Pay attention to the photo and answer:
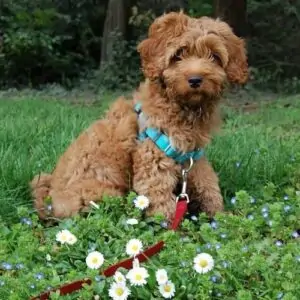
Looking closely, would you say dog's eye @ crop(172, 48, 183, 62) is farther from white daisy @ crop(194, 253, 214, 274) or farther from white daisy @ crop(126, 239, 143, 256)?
white daisy @ crop(194, 253, 214, 274)

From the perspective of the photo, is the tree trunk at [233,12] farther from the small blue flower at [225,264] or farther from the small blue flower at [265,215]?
the small blue flower at [225,264]

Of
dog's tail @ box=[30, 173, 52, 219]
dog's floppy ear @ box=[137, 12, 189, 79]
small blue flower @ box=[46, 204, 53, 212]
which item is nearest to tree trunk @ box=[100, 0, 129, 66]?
dog's tail @ box=[30, 173, 52, 219]

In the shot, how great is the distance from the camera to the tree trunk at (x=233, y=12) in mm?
15994

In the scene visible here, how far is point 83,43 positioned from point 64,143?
12.6 metres

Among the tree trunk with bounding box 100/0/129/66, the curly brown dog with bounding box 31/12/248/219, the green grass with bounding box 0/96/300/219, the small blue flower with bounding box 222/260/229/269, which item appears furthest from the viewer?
the tree trunk with bounding box 100/0/129/66

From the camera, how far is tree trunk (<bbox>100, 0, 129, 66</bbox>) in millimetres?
17625

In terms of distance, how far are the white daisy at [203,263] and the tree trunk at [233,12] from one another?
506 inches

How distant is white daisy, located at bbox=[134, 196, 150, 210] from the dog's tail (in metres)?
0.74

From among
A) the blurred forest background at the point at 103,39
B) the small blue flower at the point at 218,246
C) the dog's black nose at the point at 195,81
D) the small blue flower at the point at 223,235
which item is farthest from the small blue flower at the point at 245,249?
the blurred forest background at the point at 103,39

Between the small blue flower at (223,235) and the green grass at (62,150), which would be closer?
the small blue flower at (223,235)

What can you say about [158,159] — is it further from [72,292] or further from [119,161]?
[72,292]

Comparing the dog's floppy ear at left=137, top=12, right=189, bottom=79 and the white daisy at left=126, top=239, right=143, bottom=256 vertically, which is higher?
the dog's floppy ear at left=137, top=12, right=189, bottom=79

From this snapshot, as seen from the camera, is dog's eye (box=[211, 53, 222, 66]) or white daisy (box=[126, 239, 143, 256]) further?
dog's eye (box=[211, 53, 222, 66])

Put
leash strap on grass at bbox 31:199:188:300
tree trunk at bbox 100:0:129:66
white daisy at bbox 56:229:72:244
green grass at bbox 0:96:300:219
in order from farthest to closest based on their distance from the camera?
tree trunk at bbox 100:0:129:66 < green grass at bbox 0:96:300:219 < white daisy at bbox 56:229:72:244 < leash strap on grass at bbox 31:199:188:300
